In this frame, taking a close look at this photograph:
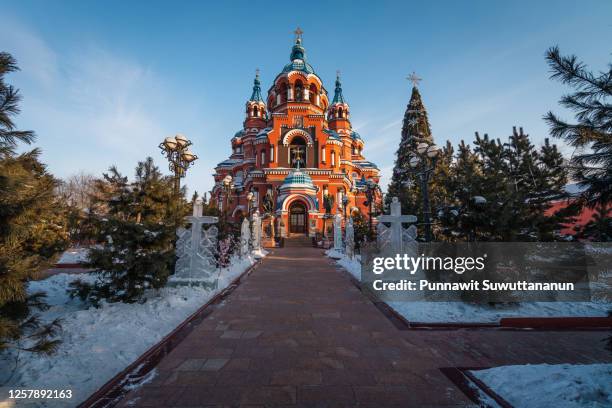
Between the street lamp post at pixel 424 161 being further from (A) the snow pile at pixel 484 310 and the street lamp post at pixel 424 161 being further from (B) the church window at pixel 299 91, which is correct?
(B) the church window at pixel 299 91

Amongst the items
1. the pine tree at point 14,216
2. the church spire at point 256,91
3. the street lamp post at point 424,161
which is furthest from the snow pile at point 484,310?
the church spire at point 256,91

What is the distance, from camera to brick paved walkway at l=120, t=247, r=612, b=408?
2971 millimetres

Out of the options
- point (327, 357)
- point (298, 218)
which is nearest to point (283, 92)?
point (298, 218)

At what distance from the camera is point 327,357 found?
12.7ft

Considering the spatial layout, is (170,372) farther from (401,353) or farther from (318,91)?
(318,91)

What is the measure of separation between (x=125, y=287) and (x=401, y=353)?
526 centimetres

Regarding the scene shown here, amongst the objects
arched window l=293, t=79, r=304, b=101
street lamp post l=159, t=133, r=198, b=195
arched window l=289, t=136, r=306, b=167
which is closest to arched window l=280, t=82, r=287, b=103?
arched window l=293, t=79, r=304, b=101

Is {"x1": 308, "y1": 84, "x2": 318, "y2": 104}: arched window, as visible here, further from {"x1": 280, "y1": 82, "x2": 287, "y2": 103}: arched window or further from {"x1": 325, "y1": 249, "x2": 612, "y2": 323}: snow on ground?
{"x1": 325, "y1": 249, "x2": 612, "y2": 323}: snow on ground

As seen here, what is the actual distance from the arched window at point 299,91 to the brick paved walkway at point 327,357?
34220 mm

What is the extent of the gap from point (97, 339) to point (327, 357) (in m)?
3.33

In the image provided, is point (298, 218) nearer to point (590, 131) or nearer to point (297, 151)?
point (297, 151)

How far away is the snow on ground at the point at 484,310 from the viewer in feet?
18.1

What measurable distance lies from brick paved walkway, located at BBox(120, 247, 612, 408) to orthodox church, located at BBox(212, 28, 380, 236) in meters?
23.3

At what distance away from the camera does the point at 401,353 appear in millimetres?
4047
